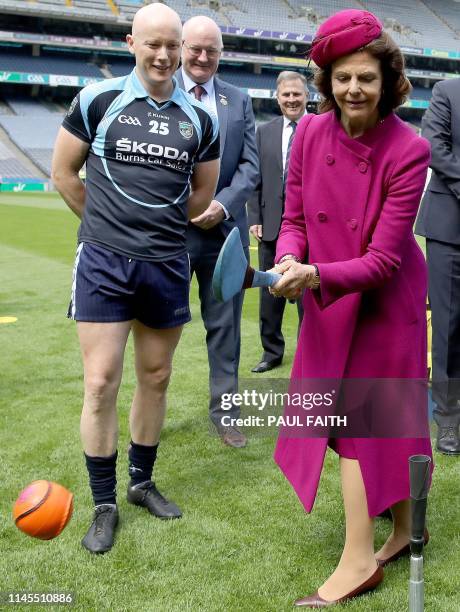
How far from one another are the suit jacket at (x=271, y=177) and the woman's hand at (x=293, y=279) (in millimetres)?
3245

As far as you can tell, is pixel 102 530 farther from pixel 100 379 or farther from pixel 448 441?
pixel 448 441

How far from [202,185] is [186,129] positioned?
0.36 m

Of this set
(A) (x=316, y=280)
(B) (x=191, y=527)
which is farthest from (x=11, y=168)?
(A) (x=316, y=280)

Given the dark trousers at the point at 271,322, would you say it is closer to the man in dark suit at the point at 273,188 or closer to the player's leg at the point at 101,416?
the man in dark suit at the point at 273,188

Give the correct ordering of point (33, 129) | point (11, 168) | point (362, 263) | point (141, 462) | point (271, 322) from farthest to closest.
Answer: point (33, 129)
point (11, 168)
point (271, 322)
point (141, 462)
point (362, 263)

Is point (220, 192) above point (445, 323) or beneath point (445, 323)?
above

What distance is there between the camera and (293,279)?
2.27m

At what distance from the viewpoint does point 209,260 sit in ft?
13.0

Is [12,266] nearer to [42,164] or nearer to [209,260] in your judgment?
[209,260]

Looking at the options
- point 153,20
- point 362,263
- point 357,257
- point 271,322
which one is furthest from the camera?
point 271,322

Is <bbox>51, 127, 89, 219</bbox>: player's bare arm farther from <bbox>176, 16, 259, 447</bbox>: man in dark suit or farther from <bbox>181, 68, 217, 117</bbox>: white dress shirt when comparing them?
<bbox>181, 68, 217, 117</bbox>: white dress shirt

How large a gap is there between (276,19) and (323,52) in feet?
158

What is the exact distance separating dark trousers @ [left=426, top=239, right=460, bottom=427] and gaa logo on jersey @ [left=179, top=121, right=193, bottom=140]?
5.67 feet

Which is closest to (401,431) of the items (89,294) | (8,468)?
(89,294)
